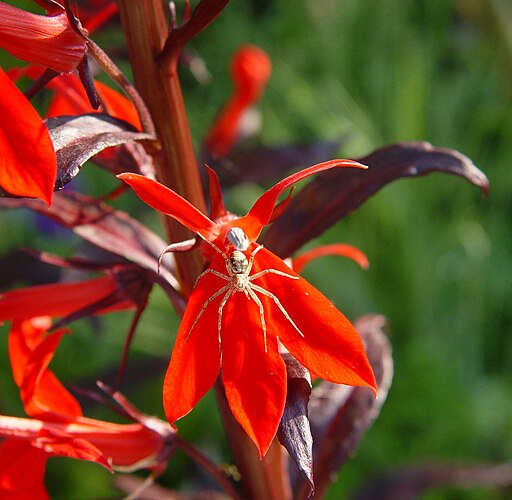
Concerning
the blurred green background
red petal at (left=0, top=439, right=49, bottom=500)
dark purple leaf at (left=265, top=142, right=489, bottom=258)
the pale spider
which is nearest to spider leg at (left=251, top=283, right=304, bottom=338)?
the pale spider

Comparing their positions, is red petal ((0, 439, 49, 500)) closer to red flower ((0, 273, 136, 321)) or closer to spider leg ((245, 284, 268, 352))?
red flower ((0, 273, 136, 321))

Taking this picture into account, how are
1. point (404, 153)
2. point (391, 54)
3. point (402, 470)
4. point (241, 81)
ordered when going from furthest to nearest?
point (391, 54), point (241, 81), point (402, 470), point (404, 153)

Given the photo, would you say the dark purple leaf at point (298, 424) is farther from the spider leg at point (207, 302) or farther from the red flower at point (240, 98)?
the red flower at point (240, 98)

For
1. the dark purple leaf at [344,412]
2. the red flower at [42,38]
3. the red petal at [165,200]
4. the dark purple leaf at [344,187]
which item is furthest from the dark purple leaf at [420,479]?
the red flower at [42,38]

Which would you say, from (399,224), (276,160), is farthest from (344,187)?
(399,224)

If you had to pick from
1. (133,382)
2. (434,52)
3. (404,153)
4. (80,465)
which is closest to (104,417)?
(80,465)

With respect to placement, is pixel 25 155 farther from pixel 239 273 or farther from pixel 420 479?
pixel 420 479

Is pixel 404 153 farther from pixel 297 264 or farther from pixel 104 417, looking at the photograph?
pixel 104 417
